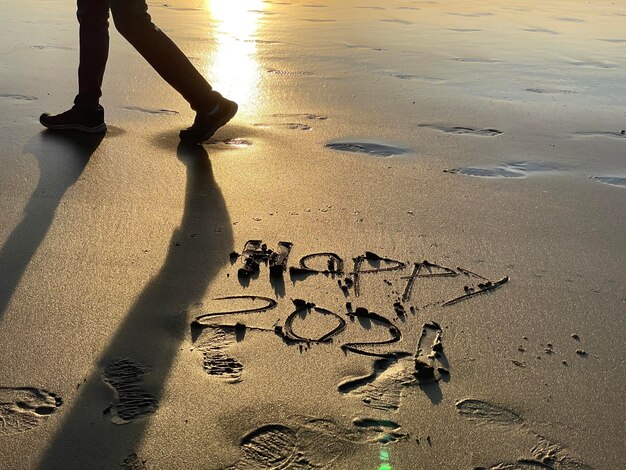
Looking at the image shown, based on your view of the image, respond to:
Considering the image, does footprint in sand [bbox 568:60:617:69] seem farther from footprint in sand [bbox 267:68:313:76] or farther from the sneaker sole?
the sneaker sole

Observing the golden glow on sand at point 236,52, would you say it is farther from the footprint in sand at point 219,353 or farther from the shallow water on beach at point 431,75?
the footprint in sand at point 219,353

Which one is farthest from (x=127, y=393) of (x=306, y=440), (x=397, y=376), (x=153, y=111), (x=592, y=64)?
(x=592, y=64)

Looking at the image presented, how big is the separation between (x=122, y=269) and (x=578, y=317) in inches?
58.0

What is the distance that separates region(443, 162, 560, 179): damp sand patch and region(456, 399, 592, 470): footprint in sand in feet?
7.36

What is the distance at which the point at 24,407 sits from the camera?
2215 mm

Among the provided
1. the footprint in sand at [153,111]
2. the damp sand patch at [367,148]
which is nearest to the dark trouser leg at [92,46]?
the footprint in sand at [153,111]

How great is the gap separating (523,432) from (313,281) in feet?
3.31

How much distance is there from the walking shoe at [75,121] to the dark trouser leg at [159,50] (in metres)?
0.43

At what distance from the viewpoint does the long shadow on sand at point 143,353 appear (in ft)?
6.84

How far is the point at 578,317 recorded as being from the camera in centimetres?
289

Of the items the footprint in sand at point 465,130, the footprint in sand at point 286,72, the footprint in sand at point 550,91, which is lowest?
the footprint in sand at point 465,130

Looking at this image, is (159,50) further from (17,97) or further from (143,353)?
(143,353)

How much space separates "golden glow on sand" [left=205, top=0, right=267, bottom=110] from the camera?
6.13 meters

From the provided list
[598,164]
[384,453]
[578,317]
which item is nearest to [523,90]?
[598,164]
